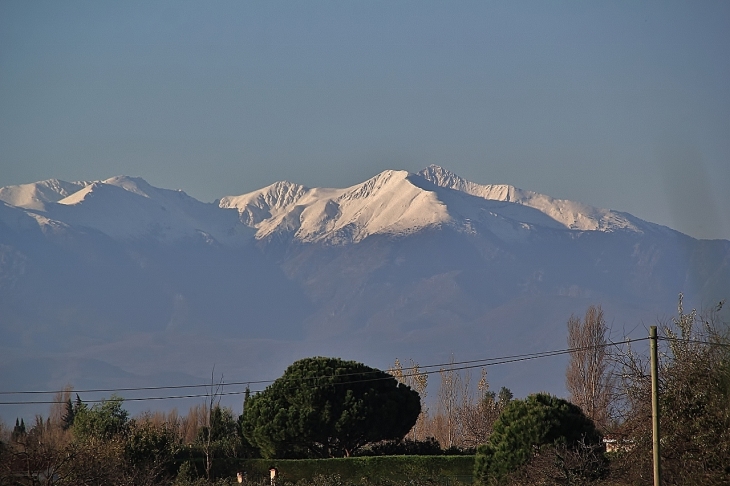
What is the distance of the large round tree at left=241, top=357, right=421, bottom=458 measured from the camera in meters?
49.8

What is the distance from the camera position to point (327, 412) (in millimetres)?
49719

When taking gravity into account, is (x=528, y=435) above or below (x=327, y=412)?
below

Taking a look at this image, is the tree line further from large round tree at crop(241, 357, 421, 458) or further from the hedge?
the hedge

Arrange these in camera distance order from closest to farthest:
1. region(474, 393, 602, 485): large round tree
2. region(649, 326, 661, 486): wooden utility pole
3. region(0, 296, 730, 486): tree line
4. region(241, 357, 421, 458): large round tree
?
region(649, 326, 661, 486): wooden utility pole → region(0, 296, 730, 486): tree line → region(474, 393, 602, 485): large round tree → region(241, 357, 421, 458): large round tree

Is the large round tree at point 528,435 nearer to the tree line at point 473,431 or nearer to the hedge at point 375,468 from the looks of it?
the tree line at point 473,431

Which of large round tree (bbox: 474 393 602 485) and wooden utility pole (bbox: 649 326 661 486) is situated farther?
large round tree (bbox: 474 393 602 485)

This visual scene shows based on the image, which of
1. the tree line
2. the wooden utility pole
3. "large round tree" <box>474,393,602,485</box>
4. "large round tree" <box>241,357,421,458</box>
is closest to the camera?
the wooden utility pole

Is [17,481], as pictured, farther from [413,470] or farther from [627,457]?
[413,470]

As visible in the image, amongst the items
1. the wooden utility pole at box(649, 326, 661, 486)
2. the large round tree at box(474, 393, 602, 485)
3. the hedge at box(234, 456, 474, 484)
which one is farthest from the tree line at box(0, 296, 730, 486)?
the hedge at box(234, 456, 474, 484)

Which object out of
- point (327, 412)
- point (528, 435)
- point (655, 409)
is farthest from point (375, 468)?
point (655, 409)

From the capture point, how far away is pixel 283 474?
46000 millimetres

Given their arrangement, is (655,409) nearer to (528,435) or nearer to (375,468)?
(528,435)

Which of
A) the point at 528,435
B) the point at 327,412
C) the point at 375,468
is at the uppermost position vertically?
the point at 327,412

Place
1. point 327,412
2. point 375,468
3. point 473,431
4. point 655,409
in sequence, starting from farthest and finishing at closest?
point 473,431
point 327,412
point 375,468
point 655,409
